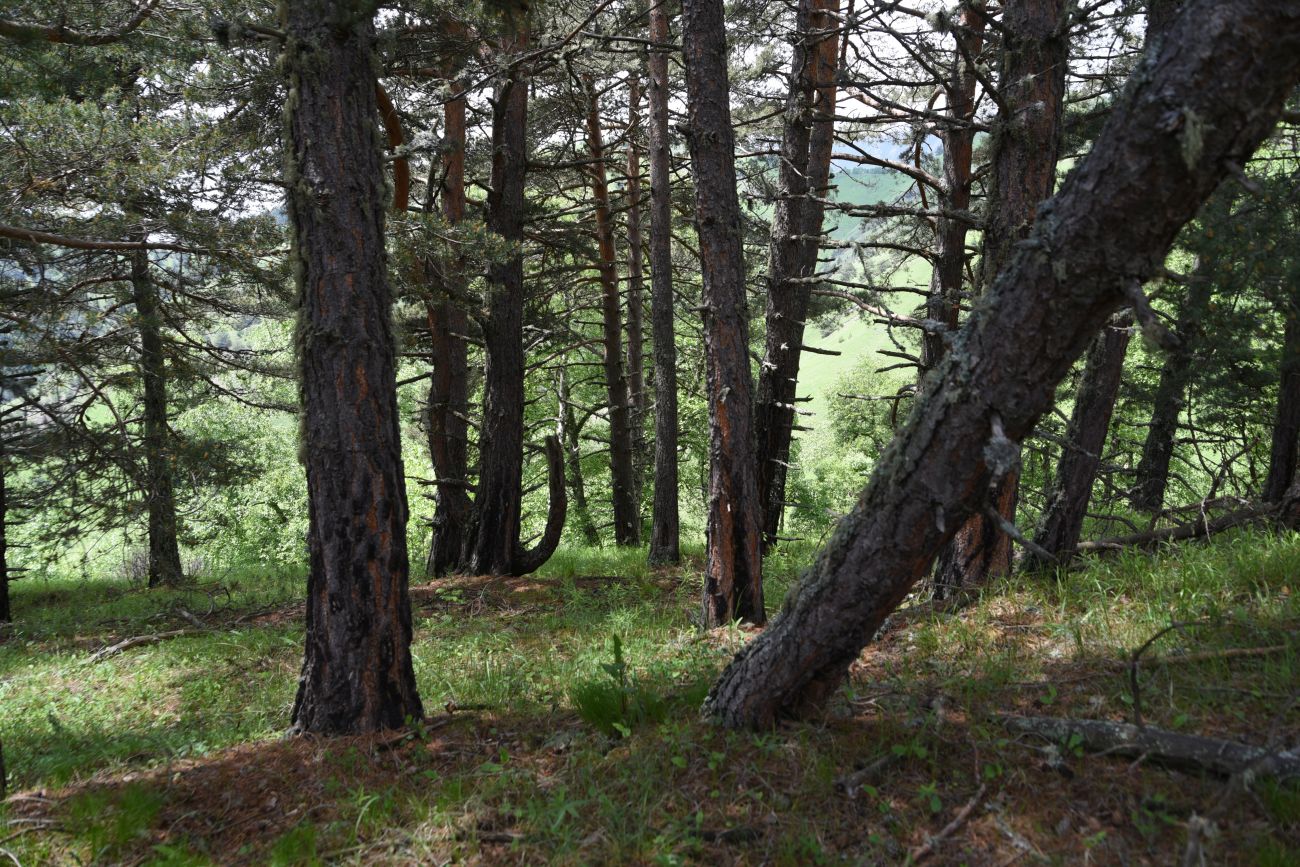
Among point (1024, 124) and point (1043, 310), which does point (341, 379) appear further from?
point (1024, 124)

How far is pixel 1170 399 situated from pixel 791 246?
20.0 feet

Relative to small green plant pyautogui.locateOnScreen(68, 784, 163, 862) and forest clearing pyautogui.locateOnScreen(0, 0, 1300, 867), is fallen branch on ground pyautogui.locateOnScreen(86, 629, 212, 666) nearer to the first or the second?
forest clearing pyautogui.locateOnScreen(0, 0, 1300, 867)

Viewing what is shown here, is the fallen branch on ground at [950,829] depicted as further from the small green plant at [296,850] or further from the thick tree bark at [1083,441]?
the thick tree bark at [1083,441]

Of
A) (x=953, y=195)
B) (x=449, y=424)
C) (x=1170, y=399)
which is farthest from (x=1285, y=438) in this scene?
(x=449, y=424)

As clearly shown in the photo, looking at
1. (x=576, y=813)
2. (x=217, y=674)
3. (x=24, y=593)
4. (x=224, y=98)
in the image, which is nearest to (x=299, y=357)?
(x=576, y=813)

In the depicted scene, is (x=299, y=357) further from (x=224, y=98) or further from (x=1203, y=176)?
(x=224, y=98)

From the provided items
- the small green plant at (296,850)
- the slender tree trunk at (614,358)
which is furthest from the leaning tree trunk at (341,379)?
the slender tree trunk at (614,358)

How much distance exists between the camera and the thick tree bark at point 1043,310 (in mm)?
2148

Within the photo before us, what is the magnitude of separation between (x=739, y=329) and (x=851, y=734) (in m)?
3.36

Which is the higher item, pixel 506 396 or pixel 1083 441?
pixel 506 396

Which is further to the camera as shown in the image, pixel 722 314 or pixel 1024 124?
pixel 722 314

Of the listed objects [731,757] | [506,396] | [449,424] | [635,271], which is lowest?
[731,757]

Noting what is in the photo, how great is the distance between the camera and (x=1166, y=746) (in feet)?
9.93

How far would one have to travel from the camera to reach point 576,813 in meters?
3.20
